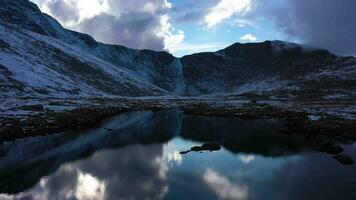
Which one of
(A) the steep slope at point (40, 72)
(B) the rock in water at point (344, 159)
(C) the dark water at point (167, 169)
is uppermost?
(A) the steep slope at point (40, 72)

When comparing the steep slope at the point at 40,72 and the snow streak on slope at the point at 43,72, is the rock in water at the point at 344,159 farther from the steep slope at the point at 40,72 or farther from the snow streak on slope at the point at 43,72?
the snow streak on slope at the point at 43,72

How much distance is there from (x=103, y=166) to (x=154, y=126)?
1308 inches

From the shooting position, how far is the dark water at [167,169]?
2859 centimetres

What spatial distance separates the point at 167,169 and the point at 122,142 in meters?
16.9

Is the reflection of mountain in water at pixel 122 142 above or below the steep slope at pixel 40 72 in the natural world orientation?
below

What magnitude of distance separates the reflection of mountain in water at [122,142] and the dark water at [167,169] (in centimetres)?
11

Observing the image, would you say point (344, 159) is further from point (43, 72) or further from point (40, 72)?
point (43, 72)

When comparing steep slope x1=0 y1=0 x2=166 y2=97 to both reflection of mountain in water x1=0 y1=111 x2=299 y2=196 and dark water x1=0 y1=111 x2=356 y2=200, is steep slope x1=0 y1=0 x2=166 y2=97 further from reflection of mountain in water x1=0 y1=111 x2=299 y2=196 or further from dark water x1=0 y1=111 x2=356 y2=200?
dark water x1=0 y1=111 x2=356 y2=200

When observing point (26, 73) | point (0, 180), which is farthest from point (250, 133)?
point (26, 73)

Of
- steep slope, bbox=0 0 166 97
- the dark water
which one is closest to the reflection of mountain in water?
the dark water

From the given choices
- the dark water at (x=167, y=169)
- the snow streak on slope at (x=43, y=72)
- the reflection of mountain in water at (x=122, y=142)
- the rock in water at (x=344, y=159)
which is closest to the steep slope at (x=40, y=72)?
the snow streak on slope at (x=43, y=72)

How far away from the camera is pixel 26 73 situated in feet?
439

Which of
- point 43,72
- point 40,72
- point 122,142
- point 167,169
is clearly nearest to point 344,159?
point 167,169

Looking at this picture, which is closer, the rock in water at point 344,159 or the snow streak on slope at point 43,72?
the rock in water at point 344,159
